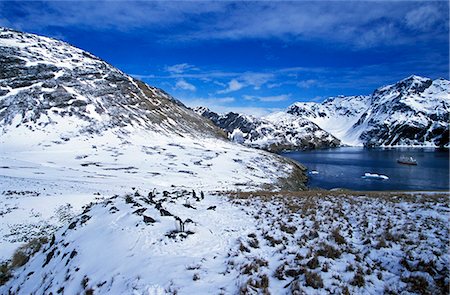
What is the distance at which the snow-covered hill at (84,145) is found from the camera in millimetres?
34938

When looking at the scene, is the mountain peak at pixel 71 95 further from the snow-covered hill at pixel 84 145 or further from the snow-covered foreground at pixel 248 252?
the snow-covered foreground at pixel 248 252

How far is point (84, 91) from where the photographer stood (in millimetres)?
125125

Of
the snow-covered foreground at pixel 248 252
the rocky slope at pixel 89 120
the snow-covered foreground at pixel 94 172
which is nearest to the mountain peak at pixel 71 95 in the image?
the rocky slope at pixel 89 120

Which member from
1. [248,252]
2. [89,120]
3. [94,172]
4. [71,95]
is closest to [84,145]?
[89,120]

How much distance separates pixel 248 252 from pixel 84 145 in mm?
90222

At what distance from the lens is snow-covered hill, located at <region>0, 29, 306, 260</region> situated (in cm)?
3494

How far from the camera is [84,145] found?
90.6m

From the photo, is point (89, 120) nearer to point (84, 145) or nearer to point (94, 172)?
point (84, 145)

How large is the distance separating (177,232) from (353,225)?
9131 mm

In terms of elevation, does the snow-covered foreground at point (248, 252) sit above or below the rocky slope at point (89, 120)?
below

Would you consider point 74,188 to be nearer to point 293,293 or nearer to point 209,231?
point 209,231

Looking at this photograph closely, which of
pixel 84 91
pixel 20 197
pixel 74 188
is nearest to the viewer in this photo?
pixel 20 197

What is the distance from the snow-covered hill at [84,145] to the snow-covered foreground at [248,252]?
8.97 m

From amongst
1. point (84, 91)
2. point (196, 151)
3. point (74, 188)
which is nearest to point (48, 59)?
point (84, 91)
